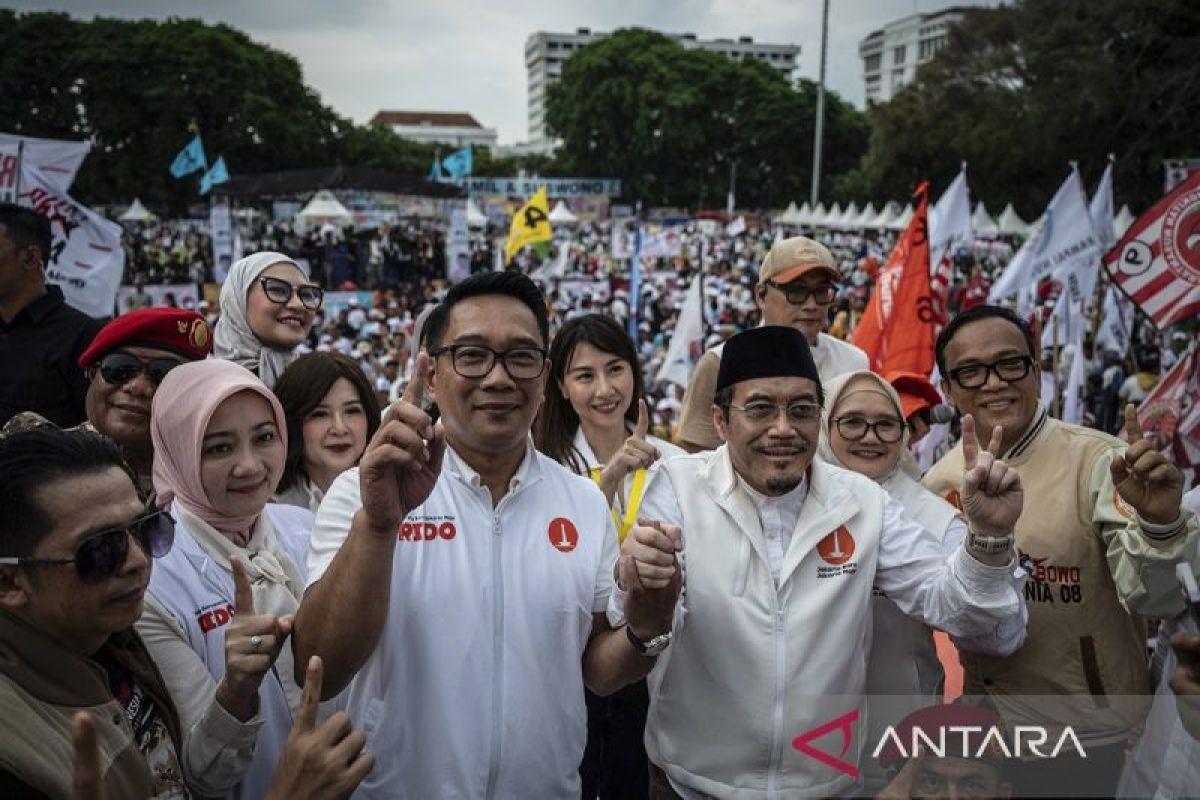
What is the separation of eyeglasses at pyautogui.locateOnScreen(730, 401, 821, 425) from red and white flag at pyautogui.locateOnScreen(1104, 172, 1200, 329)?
4199mm

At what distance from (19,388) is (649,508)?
295 cm

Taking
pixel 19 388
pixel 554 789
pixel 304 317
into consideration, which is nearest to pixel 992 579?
pixel 554 789

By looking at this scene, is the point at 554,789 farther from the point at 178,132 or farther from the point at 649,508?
the point at 178,132

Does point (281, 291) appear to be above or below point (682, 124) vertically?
below

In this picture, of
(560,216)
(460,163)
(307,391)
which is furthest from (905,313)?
(560,216)

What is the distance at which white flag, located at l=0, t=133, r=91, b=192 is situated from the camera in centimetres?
738

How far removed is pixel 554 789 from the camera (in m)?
2.29

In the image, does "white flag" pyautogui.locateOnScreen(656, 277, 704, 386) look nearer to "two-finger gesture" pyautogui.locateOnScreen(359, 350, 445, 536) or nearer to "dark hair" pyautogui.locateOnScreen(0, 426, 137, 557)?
"two-finger gesture" pyautogui.locateOnScreen(359, 350, 445, 536)

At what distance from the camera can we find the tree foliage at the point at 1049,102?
23969 mm

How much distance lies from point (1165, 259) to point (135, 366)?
5699 mm

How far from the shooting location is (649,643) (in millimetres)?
2221

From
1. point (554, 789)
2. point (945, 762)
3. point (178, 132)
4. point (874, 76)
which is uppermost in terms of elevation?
point (874, 76)

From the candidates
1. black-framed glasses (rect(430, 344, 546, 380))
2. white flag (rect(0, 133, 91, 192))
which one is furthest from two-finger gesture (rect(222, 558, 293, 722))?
white flag (rect(0, 133, 91, 192))

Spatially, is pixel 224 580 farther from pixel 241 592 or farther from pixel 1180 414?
pixel 1180 414
